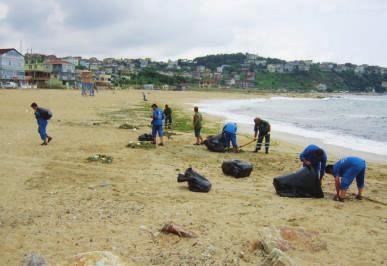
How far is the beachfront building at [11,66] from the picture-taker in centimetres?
7512

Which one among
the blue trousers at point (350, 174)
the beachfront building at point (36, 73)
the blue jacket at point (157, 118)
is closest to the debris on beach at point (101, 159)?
the blue jacket at point (157, 118)

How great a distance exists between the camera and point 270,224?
641 cm

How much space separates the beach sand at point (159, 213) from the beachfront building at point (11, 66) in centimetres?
7058

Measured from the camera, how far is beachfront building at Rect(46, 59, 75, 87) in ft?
312

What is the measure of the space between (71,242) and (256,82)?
183m

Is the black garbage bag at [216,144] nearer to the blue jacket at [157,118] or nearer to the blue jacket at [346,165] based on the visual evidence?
the blue jacket at [157,118]

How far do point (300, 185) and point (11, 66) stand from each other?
257 ft

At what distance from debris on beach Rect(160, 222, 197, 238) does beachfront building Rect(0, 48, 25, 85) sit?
254ft

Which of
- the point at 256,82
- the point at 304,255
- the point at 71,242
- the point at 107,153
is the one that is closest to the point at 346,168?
the point at 304,255

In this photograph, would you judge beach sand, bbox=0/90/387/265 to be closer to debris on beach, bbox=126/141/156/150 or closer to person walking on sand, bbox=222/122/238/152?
debris on beach, bbox=126/141/156/150

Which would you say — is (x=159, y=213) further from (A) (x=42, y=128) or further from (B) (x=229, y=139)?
(A) (x=42, y=128)

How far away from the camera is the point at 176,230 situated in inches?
226

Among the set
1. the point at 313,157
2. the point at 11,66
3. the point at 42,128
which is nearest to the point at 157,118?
the point at 42,128

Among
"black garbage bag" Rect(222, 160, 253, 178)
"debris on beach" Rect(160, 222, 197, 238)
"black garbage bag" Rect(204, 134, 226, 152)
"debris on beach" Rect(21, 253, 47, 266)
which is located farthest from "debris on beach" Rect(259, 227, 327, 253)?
"black garbage bag" Rect(204, 134, 226, 152)
